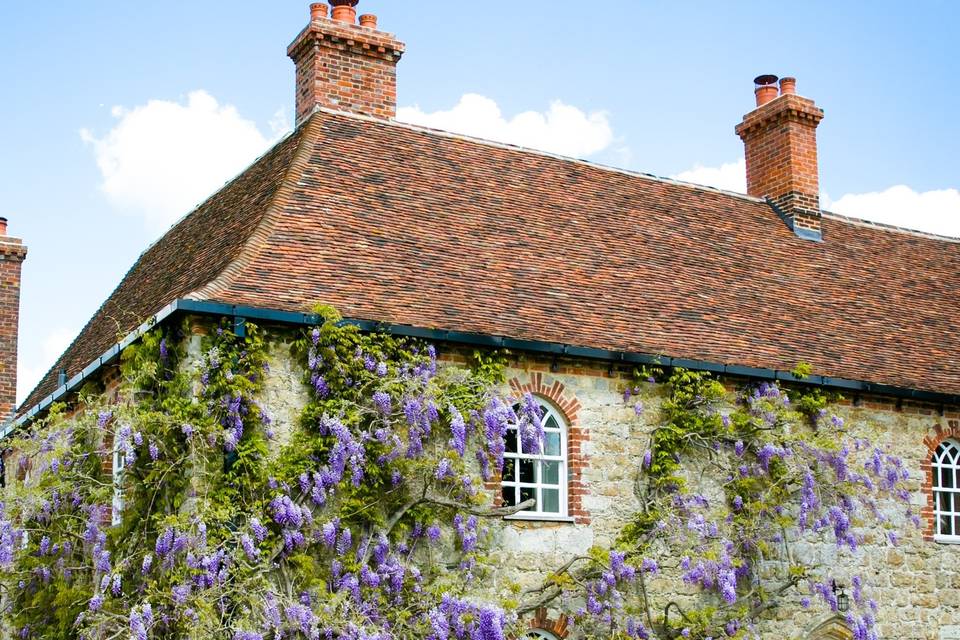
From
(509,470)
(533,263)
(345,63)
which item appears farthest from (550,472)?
(345,63)

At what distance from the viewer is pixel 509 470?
14016mm

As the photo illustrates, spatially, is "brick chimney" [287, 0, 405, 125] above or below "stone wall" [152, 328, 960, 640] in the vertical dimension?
above

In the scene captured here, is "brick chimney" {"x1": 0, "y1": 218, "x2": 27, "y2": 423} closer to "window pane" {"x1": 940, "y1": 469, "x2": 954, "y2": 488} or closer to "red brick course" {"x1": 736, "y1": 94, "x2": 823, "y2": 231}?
"red brick course" {"x1": 736, "y1": 94, "x2": 823, "y2": 231}

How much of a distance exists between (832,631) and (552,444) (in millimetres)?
4588

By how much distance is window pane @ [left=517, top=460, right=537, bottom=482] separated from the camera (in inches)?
557

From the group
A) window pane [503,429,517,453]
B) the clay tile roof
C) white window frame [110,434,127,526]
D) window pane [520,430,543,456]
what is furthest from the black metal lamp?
white window frame [110,434,127,526]

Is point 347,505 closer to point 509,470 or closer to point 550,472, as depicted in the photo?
point 509,470

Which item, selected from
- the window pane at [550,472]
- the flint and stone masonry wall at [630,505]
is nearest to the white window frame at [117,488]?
the flint and stone masonry wall at [630,505]

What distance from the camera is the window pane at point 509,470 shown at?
551 inches

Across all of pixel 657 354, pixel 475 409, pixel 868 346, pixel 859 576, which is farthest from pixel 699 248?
pixel 475 409

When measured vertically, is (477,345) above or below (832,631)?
above

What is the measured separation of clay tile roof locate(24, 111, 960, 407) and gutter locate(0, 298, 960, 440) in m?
0.16

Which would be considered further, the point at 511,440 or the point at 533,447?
the point at 511,440

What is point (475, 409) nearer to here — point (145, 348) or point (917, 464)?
point (145, 348)
